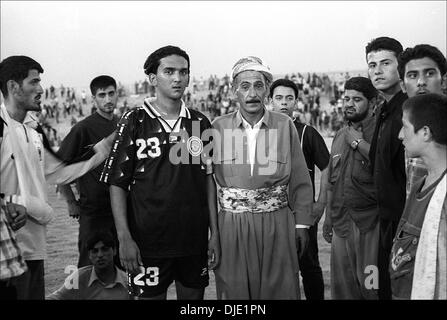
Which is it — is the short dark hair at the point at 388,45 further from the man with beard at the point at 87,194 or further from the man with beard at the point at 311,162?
the man with beard at the point at 87,194

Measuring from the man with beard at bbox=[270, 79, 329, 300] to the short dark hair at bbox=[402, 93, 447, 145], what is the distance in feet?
5.45

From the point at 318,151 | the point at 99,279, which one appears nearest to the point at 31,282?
the point at 99,279

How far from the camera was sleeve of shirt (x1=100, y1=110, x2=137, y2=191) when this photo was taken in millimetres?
3287

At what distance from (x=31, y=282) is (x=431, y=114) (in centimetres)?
258

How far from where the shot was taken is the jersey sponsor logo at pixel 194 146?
11.1 feet

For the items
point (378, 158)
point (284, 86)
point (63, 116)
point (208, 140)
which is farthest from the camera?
point (63, 116)

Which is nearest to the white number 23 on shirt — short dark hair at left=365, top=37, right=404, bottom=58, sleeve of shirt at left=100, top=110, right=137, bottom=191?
sleeve of shirt at left=100, top=110, right=137, bottom=191

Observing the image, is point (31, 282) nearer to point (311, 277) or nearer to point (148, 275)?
point (148, 275)

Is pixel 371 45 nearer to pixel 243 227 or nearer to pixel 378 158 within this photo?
pixel 378 158

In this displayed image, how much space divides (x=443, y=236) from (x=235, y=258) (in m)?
1.33

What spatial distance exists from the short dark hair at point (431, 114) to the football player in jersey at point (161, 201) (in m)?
1.34

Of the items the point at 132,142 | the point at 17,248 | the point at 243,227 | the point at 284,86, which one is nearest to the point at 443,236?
the point at 243,227

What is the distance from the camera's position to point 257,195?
339cm

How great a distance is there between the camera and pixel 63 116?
40031 millimetres
